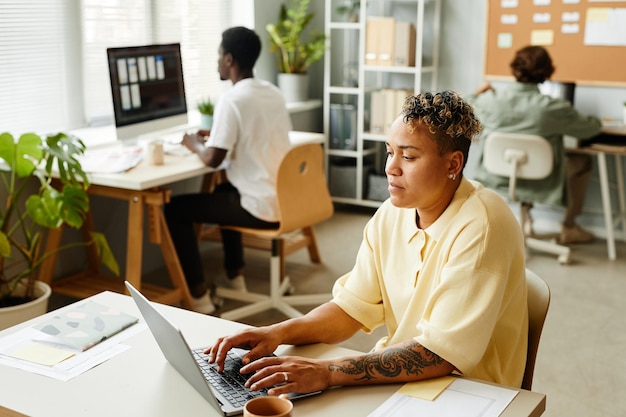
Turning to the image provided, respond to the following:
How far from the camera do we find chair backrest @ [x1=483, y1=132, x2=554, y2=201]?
163 inches

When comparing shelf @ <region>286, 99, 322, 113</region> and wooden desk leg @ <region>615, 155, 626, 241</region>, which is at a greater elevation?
shelf @ <region>286, 99, 322, 113</region>

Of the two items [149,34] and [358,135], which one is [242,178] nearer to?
[149,34]

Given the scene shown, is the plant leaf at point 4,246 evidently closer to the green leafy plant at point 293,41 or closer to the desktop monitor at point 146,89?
the desktop monitor at point 146,89

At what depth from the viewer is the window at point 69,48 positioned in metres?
3.49

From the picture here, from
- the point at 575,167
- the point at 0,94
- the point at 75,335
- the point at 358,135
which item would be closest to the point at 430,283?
the point at 75,335

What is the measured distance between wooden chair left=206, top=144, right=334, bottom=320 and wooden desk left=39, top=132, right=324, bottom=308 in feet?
0.99

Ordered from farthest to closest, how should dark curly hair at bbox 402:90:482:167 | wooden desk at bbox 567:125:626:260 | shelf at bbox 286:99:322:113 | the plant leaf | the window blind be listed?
shelf at bbox 286:99:322:113 → wooden desk at bbox 567:125:626:260 → the window blind → the plant leaf → dark curly hair at bbox 402:90:482:167

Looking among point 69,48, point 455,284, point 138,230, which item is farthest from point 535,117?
point 455,284

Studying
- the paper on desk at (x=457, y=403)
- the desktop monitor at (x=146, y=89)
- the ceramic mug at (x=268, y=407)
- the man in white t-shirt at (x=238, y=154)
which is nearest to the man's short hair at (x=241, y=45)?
the man in white t-shirt at (x=238, y=154)

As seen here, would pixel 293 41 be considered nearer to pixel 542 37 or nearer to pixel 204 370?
pixel 542 37

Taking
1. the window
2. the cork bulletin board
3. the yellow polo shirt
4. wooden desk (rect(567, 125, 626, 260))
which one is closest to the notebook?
the yellow polo shirt

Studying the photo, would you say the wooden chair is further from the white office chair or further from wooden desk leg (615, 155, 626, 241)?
wooden desk leg (615, 155, 626, 241)

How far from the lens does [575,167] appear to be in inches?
184

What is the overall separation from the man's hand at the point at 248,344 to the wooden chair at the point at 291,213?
1.75 m
